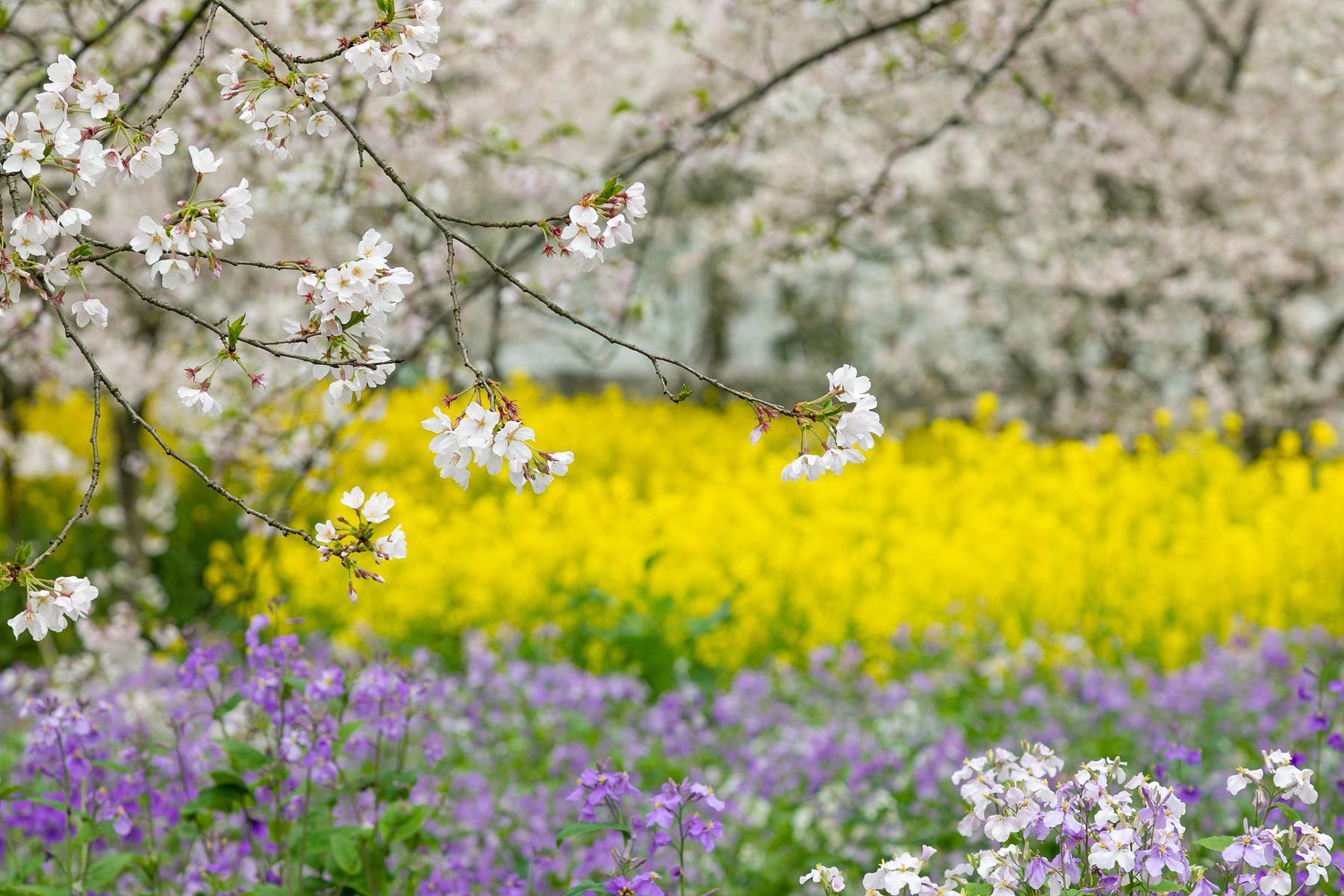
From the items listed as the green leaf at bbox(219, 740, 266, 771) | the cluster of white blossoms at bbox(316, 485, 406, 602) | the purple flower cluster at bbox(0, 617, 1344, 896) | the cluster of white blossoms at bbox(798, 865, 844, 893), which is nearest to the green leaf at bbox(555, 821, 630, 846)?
the purple flower cluster at bbox(0, 617, 1344, 896)

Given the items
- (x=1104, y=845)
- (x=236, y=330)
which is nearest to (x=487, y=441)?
(x=236, y=330)

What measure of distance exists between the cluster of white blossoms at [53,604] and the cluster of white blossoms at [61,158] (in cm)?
44

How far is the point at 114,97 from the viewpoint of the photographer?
5.75 ft

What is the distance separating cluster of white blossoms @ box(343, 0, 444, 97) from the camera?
1819 mm

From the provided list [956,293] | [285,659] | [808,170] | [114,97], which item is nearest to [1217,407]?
[956,293]

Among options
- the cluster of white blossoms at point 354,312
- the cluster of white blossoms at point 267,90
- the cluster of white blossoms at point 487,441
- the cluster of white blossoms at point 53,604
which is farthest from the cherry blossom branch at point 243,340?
the cluster of white blossoms at point 53,604

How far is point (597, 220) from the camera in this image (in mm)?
1880

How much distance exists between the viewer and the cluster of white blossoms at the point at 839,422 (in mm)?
1761

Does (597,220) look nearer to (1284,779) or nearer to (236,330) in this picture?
(236,330)

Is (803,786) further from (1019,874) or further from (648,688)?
(1019,874)

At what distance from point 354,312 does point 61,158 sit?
48 cm

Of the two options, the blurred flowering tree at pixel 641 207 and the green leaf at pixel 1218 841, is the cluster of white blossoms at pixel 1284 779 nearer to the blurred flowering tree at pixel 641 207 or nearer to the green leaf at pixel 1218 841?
the green leaf at pixel 1218 841

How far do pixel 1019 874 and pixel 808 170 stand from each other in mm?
11375

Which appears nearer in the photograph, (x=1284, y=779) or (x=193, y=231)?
(x=193, y=231)
